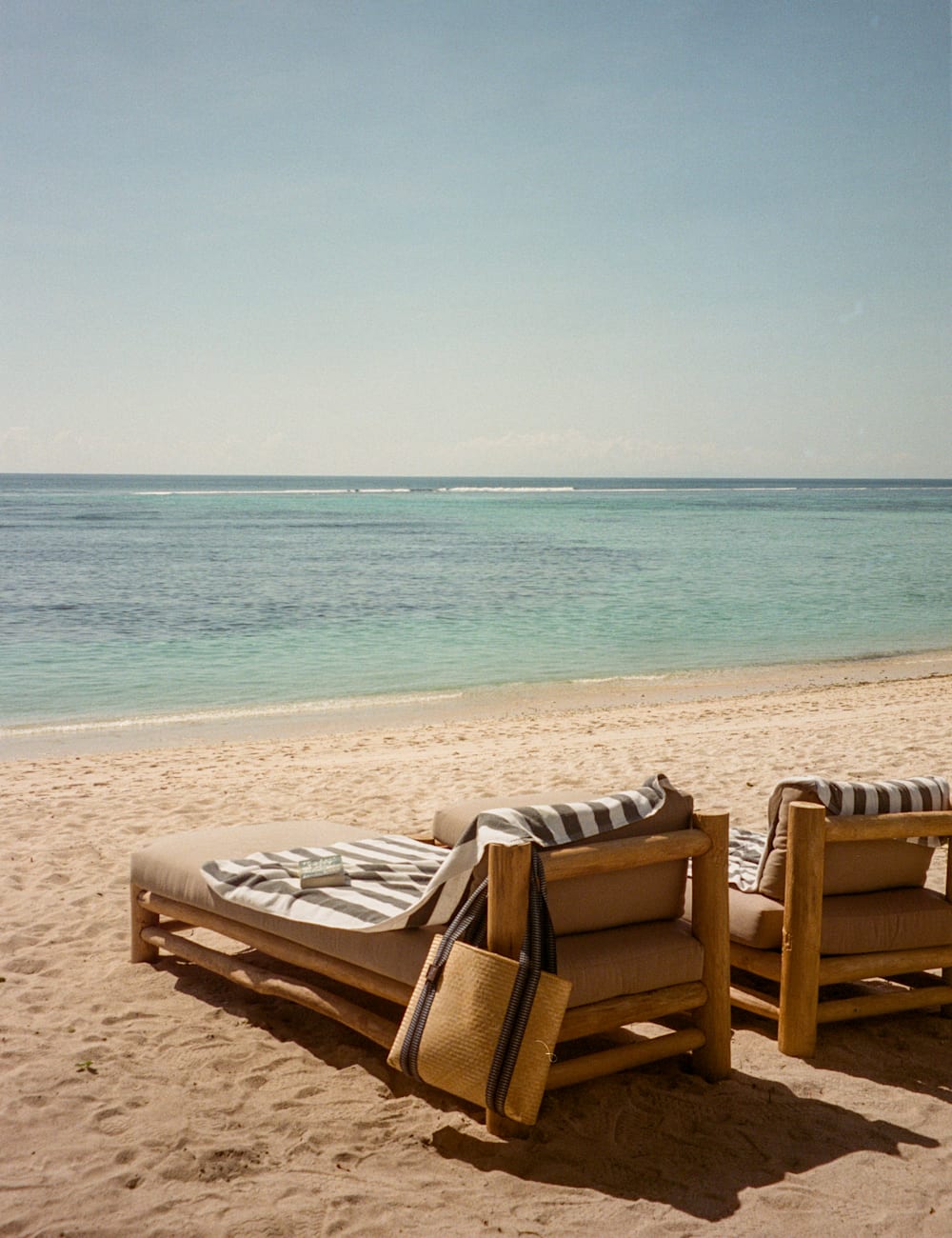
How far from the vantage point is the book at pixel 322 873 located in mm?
4571

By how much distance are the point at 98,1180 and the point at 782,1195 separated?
80.9 inches

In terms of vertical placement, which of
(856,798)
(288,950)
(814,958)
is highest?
(856,798)

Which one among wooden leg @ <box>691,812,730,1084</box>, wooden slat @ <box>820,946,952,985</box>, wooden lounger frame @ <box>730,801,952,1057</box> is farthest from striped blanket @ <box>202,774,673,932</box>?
wooden slat @ <box>820,946,952,985</box>

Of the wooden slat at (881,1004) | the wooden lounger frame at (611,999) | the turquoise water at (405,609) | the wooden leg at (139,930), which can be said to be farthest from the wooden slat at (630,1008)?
the turquoise water at (405,609)

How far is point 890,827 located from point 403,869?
6.68ft

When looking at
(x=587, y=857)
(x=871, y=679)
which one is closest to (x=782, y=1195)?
(x=587, y=857)

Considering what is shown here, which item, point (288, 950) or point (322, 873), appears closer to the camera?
A: point (288, 950)

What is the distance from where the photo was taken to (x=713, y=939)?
13.6 ft

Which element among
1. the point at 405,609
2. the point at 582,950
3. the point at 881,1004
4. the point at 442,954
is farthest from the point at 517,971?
the point at 405,609

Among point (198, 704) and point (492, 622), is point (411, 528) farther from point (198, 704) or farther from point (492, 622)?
point (198, 704)

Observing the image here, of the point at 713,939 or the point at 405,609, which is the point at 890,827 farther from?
the point at 405,609

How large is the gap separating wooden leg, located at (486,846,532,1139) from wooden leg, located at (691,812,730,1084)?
861 millimetres

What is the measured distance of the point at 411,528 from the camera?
60062 mm

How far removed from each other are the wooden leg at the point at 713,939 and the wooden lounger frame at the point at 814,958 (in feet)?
0.96
